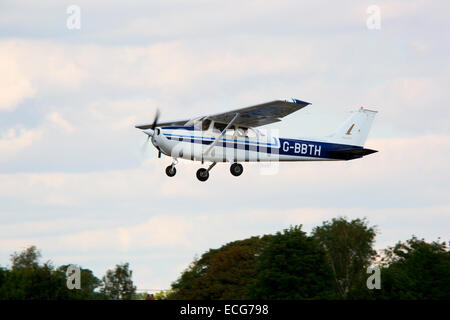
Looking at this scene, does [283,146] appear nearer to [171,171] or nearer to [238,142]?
→ [238,142]

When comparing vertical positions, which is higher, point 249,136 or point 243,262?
point 249,136

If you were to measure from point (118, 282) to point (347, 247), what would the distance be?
105 feet

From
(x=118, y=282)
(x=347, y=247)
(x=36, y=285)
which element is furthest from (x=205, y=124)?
(x=118, y=282)

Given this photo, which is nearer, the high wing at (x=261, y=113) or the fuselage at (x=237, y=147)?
the high wing at (x=261, y=113)

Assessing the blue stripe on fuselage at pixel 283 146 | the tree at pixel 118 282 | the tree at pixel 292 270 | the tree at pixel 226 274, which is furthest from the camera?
the tree at pixel 118 282

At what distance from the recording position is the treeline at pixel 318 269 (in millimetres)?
47625

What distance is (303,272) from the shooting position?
160ft

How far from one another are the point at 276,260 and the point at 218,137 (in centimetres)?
2124

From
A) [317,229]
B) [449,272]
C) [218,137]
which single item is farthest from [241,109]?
[317,229]

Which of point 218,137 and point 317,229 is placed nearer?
point 218,137

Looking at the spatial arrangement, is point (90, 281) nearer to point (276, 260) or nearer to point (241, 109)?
point (276, 260)

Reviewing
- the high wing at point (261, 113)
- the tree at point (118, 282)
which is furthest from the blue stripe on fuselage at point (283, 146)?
the tree at point (118, 282)

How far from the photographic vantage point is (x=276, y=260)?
1943 inches

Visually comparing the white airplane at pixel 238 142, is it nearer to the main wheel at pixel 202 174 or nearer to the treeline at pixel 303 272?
the main wheel at pixel 202 174
